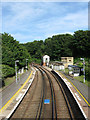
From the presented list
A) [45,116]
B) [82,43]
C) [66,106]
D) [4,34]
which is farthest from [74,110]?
[82,43]

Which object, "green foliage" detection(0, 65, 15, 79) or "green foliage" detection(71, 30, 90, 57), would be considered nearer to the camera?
"green foliage" detection(0, 65, 15, 79)

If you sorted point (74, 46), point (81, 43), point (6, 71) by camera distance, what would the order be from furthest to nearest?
point (74, 46)
point (81, 43)
point (6, 71)

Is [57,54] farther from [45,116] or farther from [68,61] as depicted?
[45,116]

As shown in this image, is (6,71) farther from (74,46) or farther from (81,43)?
(74,46)

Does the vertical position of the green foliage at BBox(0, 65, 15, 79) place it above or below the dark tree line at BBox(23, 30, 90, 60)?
below

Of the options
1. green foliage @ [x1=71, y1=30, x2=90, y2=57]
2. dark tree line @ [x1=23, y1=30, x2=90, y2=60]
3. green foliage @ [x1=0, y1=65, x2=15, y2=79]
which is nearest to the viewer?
green foliage @ [x1=0, y1=65, x2=15, y2=79]

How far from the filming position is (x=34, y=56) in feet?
428

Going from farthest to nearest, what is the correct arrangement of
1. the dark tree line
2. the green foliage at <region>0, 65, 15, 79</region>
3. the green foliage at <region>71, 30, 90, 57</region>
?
1. the dark tree line
2. the green foliage at <region>71, 30, 90, 57</region>
3. the green foliage at <region>0, 65, 15, 79</region>

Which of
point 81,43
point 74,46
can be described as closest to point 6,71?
point 81,43

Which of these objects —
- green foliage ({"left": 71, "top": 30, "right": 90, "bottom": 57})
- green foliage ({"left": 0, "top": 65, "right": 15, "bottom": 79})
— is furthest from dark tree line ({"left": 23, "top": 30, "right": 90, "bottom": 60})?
green foliage ({"left": 0, "top": 65, "right": 15, "bottom": 79})

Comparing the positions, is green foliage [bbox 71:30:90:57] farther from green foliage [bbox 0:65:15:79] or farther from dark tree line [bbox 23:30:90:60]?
green foliage [bbox 0:65:15:79]

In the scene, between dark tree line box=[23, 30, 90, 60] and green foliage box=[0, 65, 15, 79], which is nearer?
green foliage box=[0, 65, 15, 79]

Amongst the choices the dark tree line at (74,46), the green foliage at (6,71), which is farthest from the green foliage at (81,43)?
the green foliage at (6,71)

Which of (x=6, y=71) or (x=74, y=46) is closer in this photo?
(x=6, y=71)
